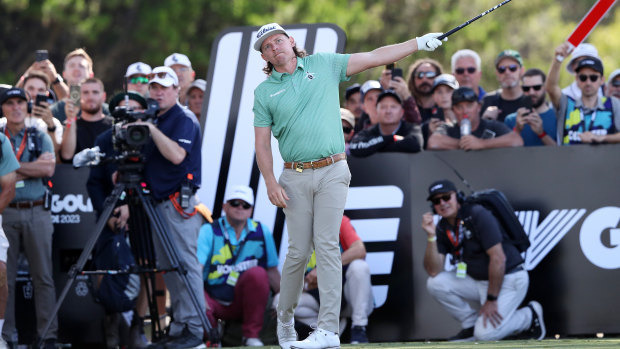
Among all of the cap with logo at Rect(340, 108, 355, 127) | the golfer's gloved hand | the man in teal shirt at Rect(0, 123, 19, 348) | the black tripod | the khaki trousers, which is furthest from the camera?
the cap with logo at Rect(340, 108, 355, 127)

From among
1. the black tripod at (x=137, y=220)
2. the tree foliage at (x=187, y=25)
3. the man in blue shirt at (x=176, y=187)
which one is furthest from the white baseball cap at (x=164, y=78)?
the tree foliage at (x=187, y=25)

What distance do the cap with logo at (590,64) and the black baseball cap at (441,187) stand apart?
169 cm

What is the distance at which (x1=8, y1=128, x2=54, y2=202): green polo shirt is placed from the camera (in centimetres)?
1055

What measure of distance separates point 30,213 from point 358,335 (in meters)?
3.07

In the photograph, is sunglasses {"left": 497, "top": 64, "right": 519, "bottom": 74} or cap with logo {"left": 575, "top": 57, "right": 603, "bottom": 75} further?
sunglasses {"left": 497, "top": 64, "right": 519, "bottom": 74}

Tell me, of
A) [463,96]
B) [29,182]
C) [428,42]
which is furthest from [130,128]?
[463,96]

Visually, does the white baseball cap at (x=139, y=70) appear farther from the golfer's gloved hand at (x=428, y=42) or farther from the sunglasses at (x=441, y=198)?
the golfer's gloved hand at (x=428, y=42)

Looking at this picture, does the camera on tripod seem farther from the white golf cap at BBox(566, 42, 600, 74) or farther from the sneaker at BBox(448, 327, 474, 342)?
the white golf cap at BBox(566, 42, 600, 74)

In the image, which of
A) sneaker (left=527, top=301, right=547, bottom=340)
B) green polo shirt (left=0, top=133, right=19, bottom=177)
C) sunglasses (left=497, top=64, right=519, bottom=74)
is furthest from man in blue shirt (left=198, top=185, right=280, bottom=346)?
sunglasses (left=497, top=64, right=519, bottom=74)

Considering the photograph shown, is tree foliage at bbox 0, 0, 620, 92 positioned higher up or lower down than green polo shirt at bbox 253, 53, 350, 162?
higher up

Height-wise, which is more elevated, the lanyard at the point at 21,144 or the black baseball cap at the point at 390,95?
the black baseball cap at the point at 390,95

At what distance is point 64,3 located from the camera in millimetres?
27188

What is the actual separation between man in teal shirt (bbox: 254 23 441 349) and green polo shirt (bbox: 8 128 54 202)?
3.14 metres

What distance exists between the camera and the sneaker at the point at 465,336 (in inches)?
407
